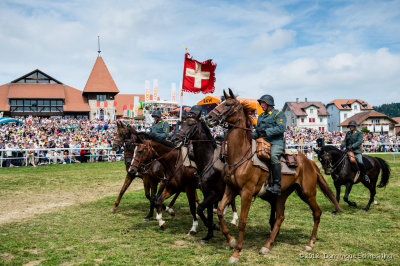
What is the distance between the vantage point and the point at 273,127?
622 centimetres

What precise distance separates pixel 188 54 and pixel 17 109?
188 ft

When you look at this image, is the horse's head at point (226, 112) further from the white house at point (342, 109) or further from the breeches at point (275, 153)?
the white house at point (342, 109)

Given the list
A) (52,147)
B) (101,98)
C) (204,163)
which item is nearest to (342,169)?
(204,163)

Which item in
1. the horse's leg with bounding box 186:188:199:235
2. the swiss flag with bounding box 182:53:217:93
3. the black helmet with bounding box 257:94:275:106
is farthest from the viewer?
the swiss flag with bounding box 182:53:217:93

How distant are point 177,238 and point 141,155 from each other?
226 centimetres

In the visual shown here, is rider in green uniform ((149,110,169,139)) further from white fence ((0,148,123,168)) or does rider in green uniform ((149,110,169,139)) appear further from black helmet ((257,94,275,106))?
white fence ((0,148,123,168))

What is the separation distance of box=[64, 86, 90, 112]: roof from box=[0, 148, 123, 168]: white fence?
117 feet

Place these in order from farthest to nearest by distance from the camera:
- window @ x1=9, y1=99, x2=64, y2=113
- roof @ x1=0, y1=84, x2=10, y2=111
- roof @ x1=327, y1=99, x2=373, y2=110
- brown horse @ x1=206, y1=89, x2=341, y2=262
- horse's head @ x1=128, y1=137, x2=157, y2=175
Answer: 1. roof @ x1=327, y1=99, x2=373, y2=110
2. window @ x1=9, y1=99, x2=64, y2=113
3. roof @ x1=0, y1=84, x2=10, y2=111
4. horse's head @ x1=128, y1=137, x2=157, y2=175
5. brown horse @ x1=206, y1=89, x2=341, y2=262

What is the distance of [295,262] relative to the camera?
541cm

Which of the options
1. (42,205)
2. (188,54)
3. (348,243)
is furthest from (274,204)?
(42,205)

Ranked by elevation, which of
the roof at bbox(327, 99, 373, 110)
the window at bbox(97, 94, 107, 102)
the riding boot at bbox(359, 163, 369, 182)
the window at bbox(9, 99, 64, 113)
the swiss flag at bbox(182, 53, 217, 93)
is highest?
the roof at bbox(327, 99, 373, 110)

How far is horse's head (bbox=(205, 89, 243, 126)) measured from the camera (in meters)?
5.70

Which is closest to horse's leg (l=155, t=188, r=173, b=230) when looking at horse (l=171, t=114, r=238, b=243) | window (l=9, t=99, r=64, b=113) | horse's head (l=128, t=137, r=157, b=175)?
horse's head (l=128, t=137, r=157, b=175)

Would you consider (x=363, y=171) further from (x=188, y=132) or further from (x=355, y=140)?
(x=188, y=132)
